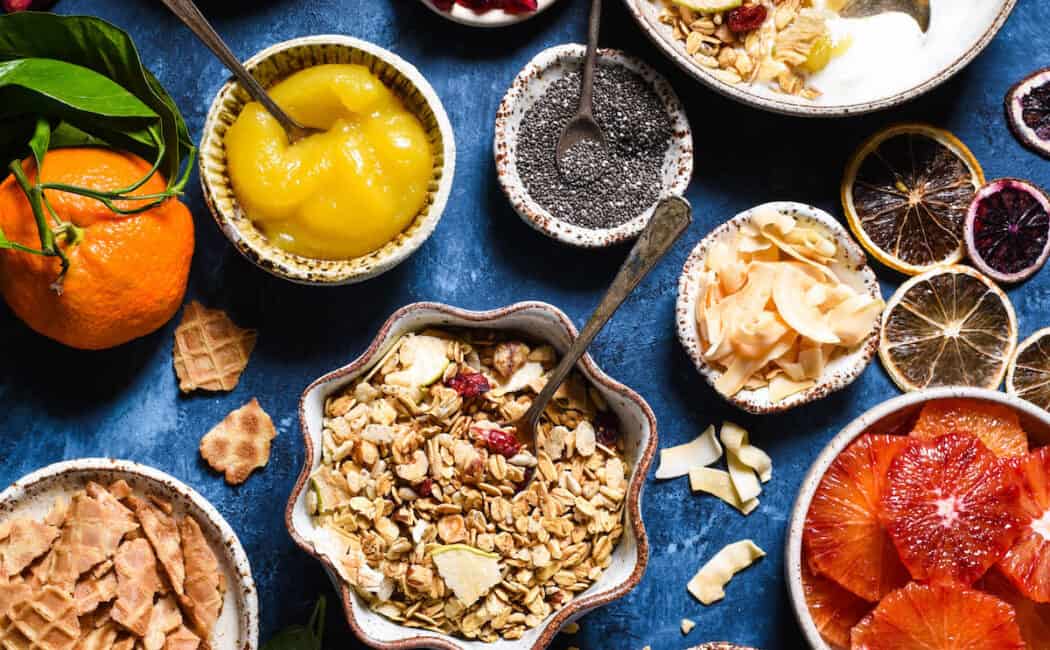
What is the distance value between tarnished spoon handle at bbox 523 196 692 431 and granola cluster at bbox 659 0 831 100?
1.52 feet

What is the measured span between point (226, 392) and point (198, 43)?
75cm

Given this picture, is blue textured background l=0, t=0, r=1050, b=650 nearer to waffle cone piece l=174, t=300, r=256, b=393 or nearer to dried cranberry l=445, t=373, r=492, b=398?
waffle cone piece l=174, t=300, r=256, b=393

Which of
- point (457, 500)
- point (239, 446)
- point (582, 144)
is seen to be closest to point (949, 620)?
point (457, 500)

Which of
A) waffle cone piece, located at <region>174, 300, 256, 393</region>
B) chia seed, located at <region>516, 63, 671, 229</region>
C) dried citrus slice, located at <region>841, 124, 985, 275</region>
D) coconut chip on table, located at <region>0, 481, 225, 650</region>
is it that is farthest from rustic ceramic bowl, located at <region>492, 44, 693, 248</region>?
coconut chip on table, located at <region>0, 481, 225, 650</region>

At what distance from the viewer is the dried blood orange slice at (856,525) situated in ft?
6.54

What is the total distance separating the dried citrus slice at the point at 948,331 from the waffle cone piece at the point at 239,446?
134 centimetres

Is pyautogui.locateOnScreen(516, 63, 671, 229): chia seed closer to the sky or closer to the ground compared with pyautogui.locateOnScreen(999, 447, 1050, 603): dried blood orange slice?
closer to the sky

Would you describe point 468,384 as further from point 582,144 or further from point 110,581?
point 110,581

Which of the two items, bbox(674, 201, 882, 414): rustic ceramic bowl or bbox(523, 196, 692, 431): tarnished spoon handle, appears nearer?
bbox(523, 196, 692, 431): tarnished spoon handle

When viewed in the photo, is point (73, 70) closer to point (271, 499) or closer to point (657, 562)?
point (271, 499)

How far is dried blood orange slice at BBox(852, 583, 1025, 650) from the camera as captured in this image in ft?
6.25

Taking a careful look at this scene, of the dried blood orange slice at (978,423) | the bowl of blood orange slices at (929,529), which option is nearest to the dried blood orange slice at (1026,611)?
the bowl of blood orange slices at (929,529)

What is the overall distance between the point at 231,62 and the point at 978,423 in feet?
5.32

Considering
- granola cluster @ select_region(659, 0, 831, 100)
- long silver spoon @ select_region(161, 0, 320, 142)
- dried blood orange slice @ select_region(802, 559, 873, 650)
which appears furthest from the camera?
granola cluster @ select_region(659, 0, 831, 100)
